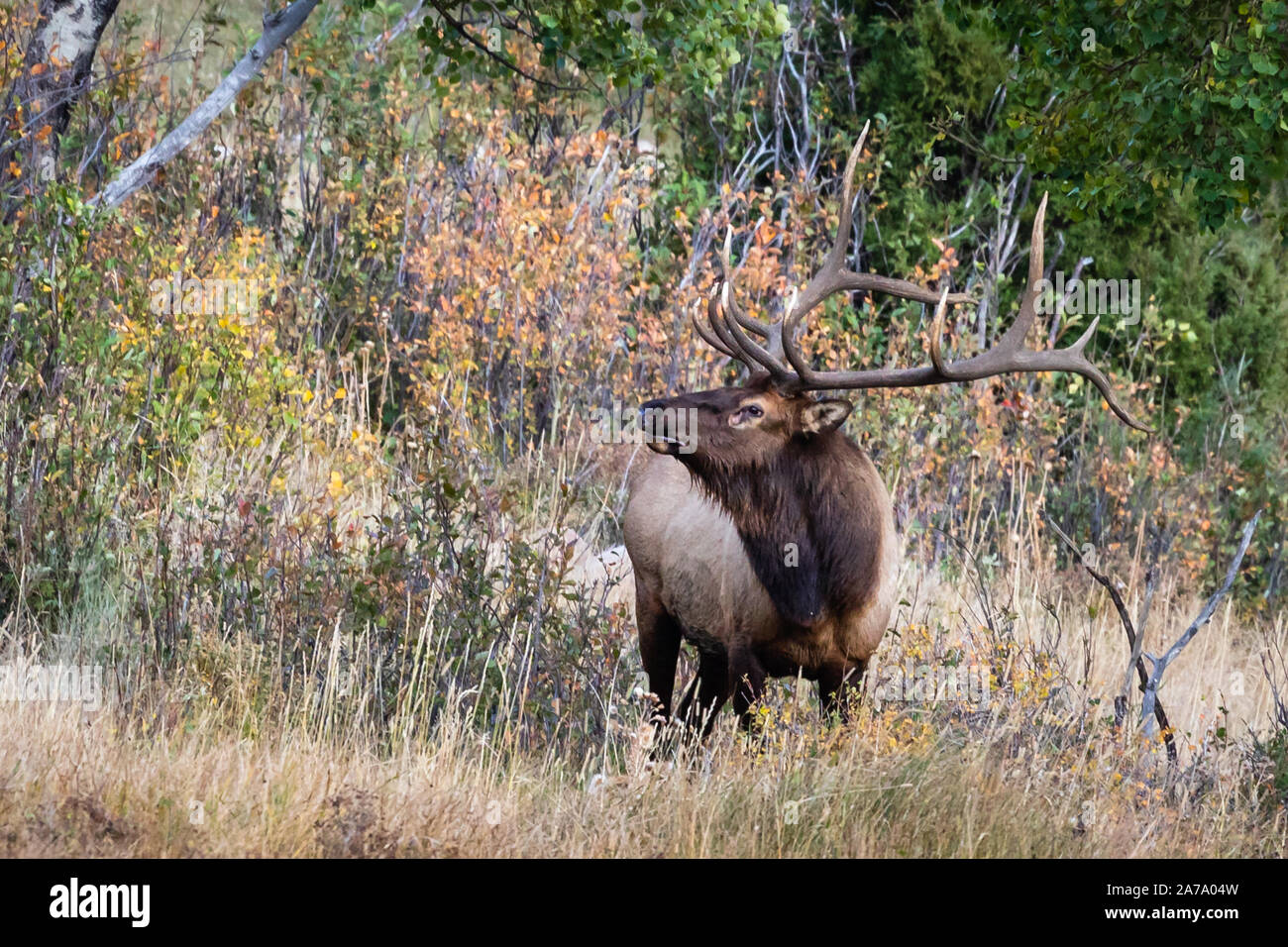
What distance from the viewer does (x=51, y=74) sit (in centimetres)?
705

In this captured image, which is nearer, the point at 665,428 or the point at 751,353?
the point at 665,428

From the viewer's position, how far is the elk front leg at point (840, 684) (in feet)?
17.9

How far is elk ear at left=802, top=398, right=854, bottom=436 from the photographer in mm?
5594

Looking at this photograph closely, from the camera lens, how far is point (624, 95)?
1170 cm

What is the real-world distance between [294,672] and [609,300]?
153 inches

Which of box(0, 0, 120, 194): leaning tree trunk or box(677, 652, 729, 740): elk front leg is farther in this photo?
box(0, 0, 120, 194): leaning tree trunk

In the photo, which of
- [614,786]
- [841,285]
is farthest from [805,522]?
[614,786]

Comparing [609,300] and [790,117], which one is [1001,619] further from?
[790,117]

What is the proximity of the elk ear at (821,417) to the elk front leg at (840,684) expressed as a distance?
2.67ft
